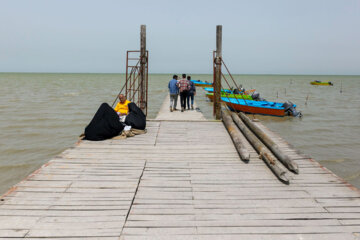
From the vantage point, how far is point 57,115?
1780 centimetres

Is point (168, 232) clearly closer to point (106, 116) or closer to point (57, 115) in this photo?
point (106, 116)

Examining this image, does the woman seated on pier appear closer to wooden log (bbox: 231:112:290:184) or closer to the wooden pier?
the wooden pier

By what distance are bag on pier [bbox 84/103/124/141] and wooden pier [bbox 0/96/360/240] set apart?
98cm

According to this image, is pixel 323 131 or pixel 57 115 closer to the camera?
pixel 323 131

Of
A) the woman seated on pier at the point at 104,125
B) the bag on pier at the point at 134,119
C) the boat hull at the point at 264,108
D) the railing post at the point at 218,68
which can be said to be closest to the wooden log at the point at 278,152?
the railing post at the point at 218,68

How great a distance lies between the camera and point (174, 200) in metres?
4.08

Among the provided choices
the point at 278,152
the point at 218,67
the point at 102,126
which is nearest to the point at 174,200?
the point at 278,152

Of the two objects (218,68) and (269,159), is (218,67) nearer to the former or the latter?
(218,68)

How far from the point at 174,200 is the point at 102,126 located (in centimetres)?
407

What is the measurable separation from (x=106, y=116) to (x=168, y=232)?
478cm

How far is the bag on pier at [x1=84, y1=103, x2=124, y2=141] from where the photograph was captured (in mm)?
7273

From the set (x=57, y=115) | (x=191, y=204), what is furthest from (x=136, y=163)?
(x=57, y=115)

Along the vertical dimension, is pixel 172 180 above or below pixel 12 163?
above

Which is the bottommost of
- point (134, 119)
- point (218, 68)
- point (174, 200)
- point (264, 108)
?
point (174, 200)
